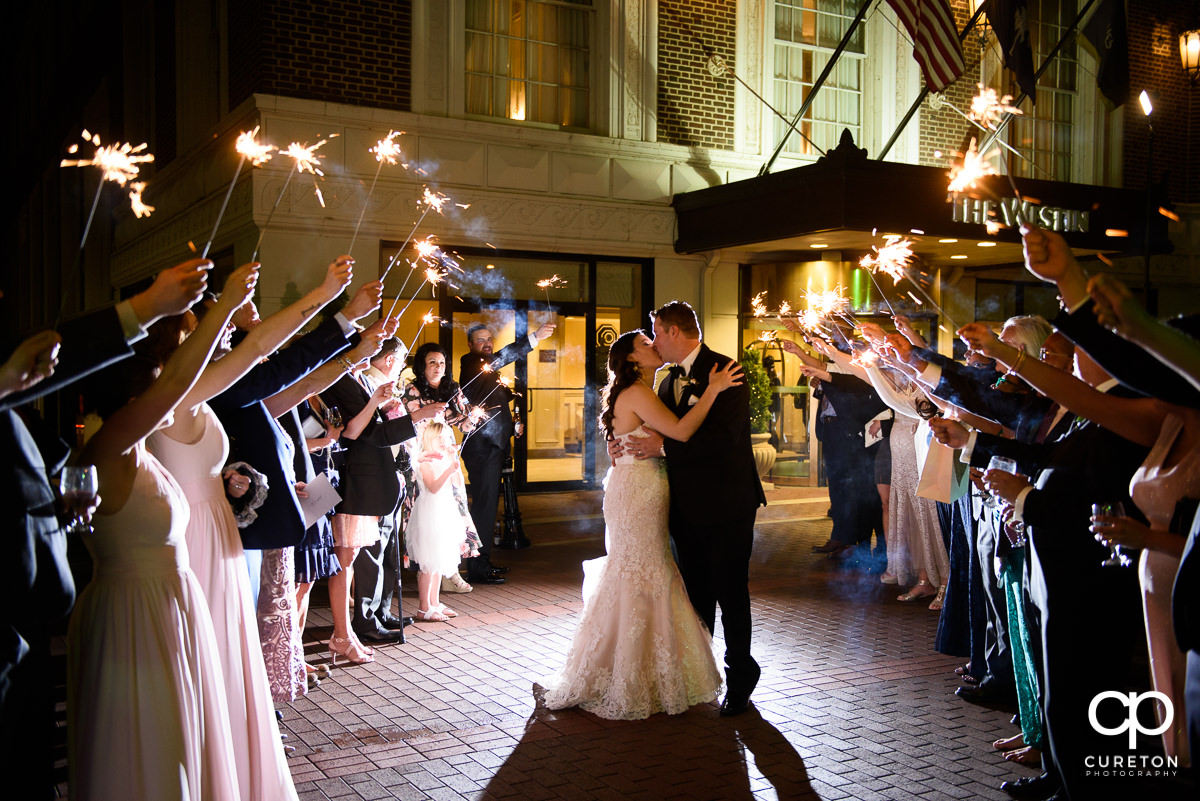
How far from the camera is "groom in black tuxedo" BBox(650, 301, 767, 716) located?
568 cm

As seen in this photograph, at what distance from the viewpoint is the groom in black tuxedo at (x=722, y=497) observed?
5.68 meters

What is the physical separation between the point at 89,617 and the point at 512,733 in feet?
8.62

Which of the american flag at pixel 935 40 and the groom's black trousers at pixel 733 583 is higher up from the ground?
the american flag at pixel 935 40

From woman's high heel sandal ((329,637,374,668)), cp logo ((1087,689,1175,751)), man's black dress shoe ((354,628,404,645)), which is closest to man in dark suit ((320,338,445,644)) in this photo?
man's black dress shoe ((354,628,404,645))

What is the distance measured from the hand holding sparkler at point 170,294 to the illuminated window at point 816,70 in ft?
43.5

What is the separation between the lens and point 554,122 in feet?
46.2

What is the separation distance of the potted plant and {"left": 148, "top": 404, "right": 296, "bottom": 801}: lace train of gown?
34.0 ft

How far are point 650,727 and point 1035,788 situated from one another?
6.40 ft

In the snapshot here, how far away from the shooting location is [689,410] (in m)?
5.78

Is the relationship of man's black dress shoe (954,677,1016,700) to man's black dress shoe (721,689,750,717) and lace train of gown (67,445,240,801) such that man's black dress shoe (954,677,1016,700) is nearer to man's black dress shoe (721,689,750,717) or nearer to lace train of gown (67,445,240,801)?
man's black dress shoe (721,689,750,717)

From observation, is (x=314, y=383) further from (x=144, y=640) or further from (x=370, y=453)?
(x=144, y=640)

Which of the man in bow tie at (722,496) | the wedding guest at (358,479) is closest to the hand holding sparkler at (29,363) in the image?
the man in bow tie at (722,496)

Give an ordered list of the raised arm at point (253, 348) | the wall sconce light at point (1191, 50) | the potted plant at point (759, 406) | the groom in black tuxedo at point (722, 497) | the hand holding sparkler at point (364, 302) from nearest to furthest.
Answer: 1. the raised arm at point (253, 348)
2. the hand holding sparkler at point (364, 302)
3. the groom in black tuxedo at point (722, 497)
4. the potted plant at point (759, 406)
5. the wall sconce light at point (1191, 50)

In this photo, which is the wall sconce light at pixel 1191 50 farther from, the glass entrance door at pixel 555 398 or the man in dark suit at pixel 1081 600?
the man in dark suit at pixel 1081 600
